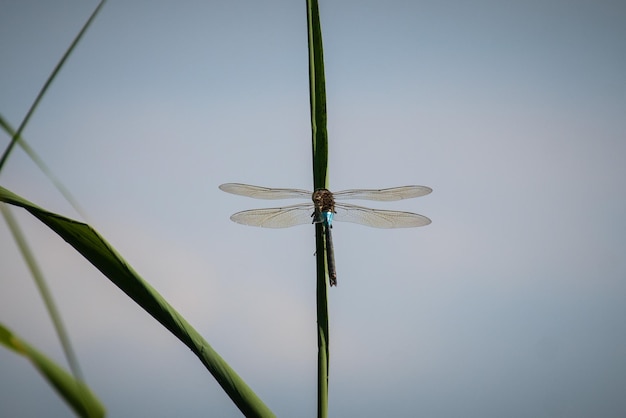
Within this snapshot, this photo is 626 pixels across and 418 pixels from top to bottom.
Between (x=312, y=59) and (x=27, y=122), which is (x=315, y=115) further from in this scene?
(x=27, y=122)

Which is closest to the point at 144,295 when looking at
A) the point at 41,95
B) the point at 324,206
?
the point at 41,95

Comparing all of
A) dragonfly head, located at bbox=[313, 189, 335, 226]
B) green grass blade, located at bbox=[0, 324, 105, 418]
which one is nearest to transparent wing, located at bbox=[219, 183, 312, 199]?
dragonfly head, located at bbox=[313, 189, 335, 226]

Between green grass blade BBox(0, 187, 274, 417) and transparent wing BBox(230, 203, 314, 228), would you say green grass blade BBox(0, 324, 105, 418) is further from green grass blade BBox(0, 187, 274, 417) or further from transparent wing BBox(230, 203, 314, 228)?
transparent wing BBox(230, 203, 314, 228)

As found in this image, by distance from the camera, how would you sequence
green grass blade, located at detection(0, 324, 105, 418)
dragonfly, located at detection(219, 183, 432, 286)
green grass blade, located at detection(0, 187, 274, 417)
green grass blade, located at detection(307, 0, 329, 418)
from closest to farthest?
green grass blade, located at detection(0, 324, 105, 418) → green grass blade, located at detection(0, 187, 274, 417) → green grass blade, located at detection(307, 0, 329, 418) → dragonfly, located at detection(219, 183, 432, 286)

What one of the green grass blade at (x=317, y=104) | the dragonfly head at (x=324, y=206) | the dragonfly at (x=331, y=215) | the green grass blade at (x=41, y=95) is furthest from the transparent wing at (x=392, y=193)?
the green grass blade at (x=41, y=95)

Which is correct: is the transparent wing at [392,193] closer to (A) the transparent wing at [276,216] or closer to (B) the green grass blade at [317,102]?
(A) the transparent wing at [276,216]

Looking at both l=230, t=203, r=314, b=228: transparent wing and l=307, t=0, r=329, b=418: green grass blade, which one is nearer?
l=307, t=0, r=329, b=418: green grass blade

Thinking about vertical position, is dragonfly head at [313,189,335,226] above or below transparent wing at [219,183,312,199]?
below
